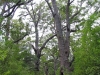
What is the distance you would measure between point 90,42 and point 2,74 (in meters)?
3.29

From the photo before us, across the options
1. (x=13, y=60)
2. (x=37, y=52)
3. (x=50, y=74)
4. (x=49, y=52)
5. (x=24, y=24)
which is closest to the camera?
(x=13, y=60)

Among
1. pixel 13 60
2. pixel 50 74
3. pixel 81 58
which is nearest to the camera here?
pixel 81 58

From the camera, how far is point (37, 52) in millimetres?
19219

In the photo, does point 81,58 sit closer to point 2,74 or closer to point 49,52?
point 2,74

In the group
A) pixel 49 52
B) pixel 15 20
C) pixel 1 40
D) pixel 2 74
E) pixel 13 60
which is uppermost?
pixel 15 20

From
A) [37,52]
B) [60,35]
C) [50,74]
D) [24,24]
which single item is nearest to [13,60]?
[60,35]

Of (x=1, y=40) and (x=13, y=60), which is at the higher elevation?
(x=1, y=40)

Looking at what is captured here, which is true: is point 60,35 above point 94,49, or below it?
above

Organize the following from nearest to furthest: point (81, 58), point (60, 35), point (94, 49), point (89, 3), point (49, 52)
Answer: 1. point (94, 49)
2. point (81, 58)
3. point (60, 35)
4. point (89, 3)
5. point (49, 52)

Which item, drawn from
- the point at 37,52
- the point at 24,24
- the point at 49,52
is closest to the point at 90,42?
the point at 37,52

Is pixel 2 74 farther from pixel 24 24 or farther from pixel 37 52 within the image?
pixel 24 24

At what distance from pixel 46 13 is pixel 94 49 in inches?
767

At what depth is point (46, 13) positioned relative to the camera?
82.2 ft

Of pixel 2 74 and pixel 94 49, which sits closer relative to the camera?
pixel 94 49
